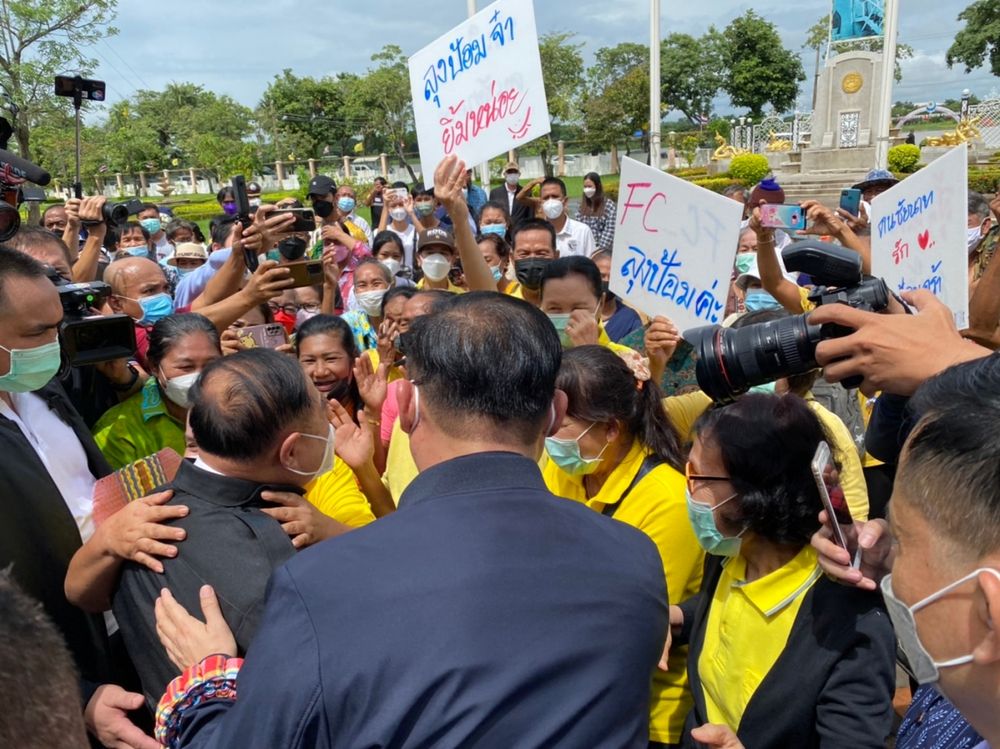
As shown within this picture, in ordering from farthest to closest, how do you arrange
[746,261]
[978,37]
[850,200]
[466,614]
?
[978,37] → [746,261] → [850,200] → [466,614]

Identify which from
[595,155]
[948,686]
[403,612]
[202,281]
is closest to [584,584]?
[403,612]

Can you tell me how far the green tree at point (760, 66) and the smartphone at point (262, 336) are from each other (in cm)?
5207

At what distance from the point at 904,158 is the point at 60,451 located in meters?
24.2

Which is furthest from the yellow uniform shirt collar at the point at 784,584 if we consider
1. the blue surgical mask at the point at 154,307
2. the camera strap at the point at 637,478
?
the blue surgical mask at the point at 154,307

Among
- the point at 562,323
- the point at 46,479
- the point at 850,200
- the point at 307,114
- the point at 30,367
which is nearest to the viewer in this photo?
the point at 46,479

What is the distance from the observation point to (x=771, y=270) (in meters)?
3.52

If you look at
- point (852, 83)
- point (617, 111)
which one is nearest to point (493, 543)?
point (852, 83)

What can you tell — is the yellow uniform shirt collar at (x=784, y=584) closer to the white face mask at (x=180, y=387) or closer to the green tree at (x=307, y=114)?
the white face mask at (x=180, y=387)

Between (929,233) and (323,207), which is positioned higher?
(323,207)

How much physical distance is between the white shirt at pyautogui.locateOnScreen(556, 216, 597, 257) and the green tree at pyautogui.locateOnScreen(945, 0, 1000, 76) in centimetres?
5217

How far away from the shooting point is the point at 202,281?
4.58m

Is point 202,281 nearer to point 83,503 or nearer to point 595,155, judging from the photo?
point 83,503

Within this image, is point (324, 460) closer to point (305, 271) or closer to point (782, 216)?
point (305, 271)

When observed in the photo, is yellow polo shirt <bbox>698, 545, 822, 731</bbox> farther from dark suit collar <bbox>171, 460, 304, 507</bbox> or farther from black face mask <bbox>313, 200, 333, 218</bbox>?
black face mask <bbox>313, 200, 333, 218</bbox>
